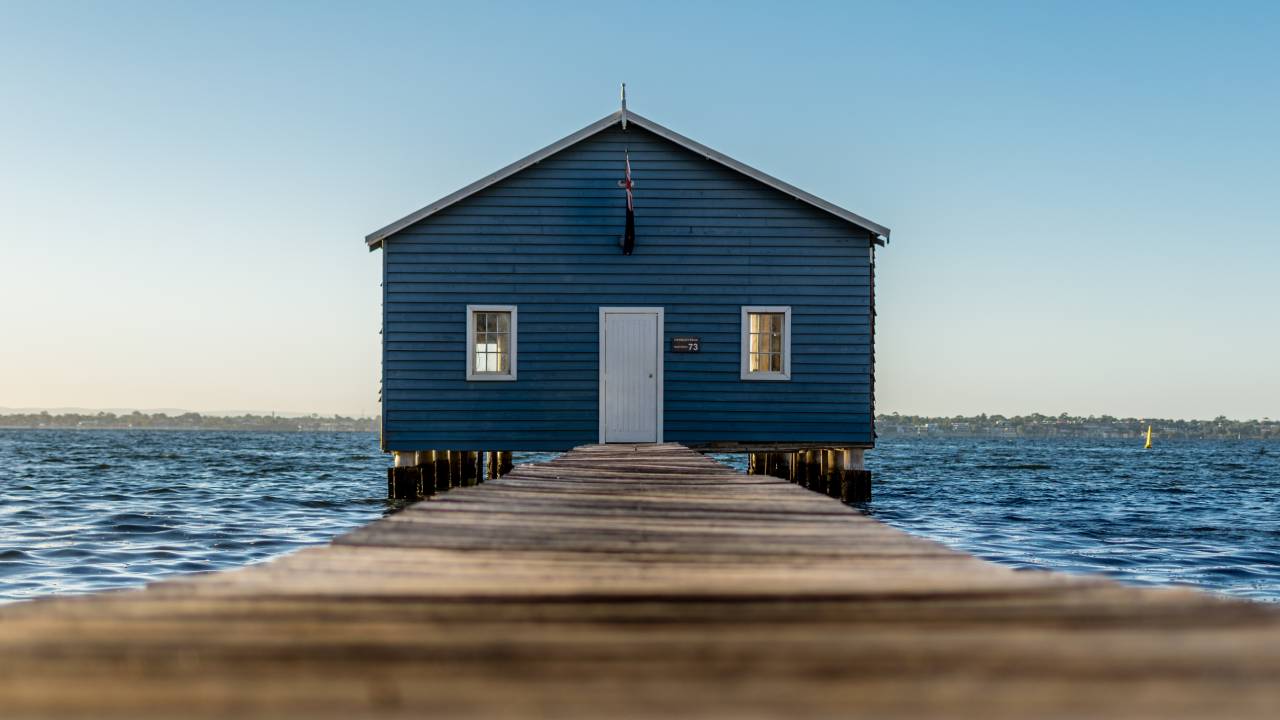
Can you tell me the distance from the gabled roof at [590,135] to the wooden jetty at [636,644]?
1318cm

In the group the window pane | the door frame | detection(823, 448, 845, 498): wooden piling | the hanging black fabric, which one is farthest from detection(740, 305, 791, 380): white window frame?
the window pane

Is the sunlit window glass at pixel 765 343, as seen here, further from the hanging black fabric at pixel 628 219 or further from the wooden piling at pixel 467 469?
the wooden piling at pixel 467 469

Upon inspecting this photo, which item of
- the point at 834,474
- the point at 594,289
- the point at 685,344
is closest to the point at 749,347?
the point at 685,344

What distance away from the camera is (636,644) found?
1.68m

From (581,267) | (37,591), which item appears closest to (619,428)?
(581,267)

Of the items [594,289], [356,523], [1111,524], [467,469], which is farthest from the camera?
[467,469]

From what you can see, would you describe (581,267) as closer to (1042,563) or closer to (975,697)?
(1042,563)

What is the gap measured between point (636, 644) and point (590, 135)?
1453 centimetres

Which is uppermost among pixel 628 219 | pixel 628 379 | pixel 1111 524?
pixel 628 219

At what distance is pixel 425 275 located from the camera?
15789 mm

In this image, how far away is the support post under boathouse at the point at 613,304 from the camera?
51.9ft

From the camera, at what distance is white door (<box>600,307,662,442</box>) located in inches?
624

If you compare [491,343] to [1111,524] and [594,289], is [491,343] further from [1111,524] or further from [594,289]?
[1111,524]

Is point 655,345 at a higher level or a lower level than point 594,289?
lower
